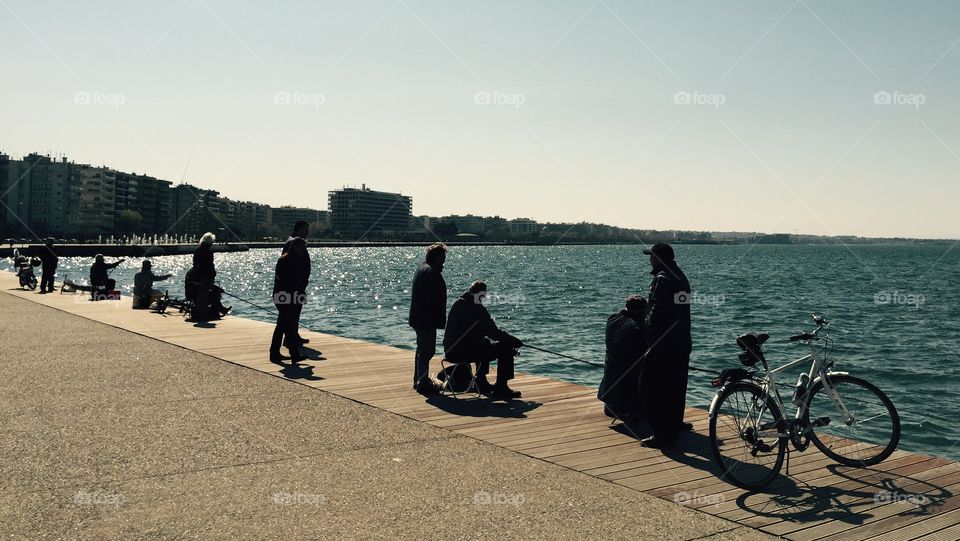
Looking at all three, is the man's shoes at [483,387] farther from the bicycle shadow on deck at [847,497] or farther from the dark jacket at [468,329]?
the bicycle shadow on deck at [847,497]

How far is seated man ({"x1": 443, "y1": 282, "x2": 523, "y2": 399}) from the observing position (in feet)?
30.7

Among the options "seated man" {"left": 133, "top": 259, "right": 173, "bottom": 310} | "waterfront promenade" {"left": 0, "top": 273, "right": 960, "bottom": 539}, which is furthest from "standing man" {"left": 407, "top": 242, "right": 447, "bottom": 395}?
"seated man" {"left": 133, "top": 259, "right": 173, "bottom": 310}

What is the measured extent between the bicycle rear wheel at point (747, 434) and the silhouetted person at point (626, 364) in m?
1.31

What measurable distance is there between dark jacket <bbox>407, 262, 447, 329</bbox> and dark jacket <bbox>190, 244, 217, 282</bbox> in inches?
352

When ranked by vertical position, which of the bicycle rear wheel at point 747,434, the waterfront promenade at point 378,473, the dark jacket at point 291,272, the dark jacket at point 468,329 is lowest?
the waterfront promenade at point 378,473

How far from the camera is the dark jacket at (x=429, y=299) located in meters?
9.72

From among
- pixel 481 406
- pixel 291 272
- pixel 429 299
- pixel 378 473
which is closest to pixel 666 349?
pixel 481 406

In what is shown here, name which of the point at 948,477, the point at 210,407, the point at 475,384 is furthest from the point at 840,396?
the point at 210,407

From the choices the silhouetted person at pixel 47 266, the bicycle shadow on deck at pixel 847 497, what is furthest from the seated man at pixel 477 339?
the silhouetted person at pixel 47 266

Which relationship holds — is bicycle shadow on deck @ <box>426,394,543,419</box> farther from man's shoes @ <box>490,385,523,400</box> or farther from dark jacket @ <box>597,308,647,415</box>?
dark jacket @ <box>597,308,647,415</box>

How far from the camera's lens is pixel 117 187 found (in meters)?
194

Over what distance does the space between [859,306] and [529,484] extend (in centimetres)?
5298

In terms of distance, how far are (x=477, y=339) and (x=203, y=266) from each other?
33.7 ft

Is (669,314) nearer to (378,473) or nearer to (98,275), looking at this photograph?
(378,473)
